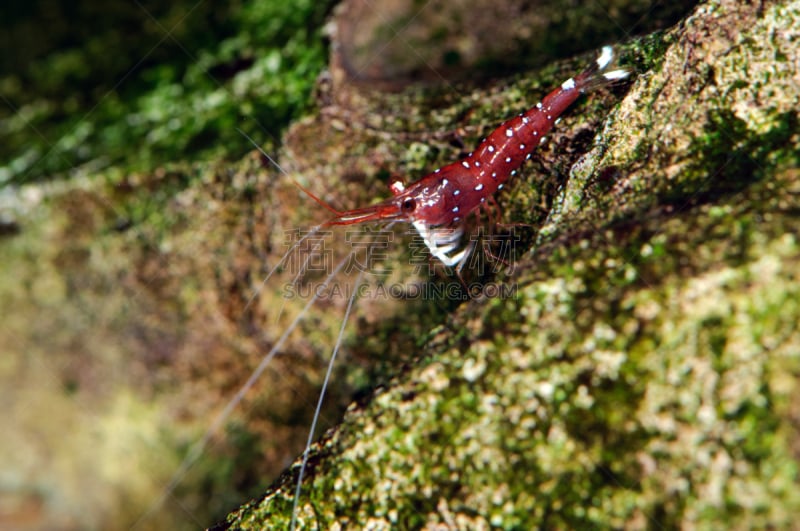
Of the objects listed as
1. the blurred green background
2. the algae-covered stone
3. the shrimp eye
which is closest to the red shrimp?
the shrimp eye

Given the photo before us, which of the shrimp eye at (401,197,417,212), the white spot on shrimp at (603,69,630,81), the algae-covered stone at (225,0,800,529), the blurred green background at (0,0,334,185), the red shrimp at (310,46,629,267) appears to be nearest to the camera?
the algae-covered stone at (225,0,800,529)

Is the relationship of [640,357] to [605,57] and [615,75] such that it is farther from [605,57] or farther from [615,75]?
[605,57]

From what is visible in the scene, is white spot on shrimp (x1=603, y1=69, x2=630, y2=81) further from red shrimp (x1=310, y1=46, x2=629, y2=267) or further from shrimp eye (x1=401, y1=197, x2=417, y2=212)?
shrimp eye (x1=401, y1=197, x2=417, y2=212)

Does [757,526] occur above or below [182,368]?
below

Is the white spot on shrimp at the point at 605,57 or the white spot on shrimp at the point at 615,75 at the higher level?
the white spot on shrimp at the point at 605,57

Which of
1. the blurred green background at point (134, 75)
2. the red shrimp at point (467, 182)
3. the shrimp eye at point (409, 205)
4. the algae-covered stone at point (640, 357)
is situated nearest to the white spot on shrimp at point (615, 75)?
the red shrimp at point (467, 182)

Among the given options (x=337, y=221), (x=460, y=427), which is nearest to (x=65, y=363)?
(x=337, y=221)

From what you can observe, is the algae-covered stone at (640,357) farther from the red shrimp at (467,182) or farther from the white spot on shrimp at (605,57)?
the red shrimp at (467,182)

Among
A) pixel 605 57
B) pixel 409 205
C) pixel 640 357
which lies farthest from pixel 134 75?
pixel 640 357

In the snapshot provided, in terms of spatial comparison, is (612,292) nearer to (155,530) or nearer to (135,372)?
(135,372)
